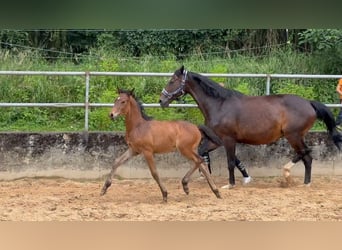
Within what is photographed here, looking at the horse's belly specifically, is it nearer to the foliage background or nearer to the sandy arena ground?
the sandy arena ground

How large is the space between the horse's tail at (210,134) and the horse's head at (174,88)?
0.61 m

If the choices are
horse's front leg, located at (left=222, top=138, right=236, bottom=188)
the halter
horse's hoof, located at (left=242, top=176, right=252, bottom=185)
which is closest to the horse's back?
horse's front leg, located at (left=222, top=138, right=236, bottom=188)

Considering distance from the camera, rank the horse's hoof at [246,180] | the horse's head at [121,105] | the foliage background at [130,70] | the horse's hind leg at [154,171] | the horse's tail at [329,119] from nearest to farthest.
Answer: the horse's hind leg at [154,171], the horse's head at [121,105], the horse's tail at [329,119], the horse's hoof at [246,180], the foliage background at [130,70]

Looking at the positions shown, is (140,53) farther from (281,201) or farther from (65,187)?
(281,201)

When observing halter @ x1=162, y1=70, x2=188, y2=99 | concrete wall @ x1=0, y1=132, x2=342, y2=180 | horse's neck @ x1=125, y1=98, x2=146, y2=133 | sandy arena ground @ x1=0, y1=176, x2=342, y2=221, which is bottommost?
sandy arena ground @ x1=0, y1=176, x2=342, y2=221

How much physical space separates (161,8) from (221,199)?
19.9ft

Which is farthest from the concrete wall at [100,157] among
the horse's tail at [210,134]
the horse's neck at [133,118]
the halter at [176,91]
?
the horse's neck at [133,118]

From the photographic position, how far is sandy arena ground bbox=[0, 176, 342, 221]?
5.36m

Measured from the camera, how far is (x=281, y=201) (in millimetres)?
6434

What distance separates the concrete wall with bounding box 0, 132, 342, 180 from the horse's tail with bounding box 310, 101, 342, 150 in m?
0.57

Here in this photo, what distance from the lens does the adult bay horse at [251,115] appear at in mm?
7367

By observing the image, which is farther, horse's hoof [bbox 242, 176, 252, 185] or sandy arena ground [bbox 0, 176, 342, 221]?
horse's hoof [bbox 242, 176, 252, 185]

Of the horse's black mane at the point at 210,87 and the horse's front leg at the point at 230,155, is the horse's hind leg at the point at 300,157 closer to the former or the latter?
the horse's front leg at the point at 230,155

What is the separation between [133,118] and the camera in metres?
6.61
